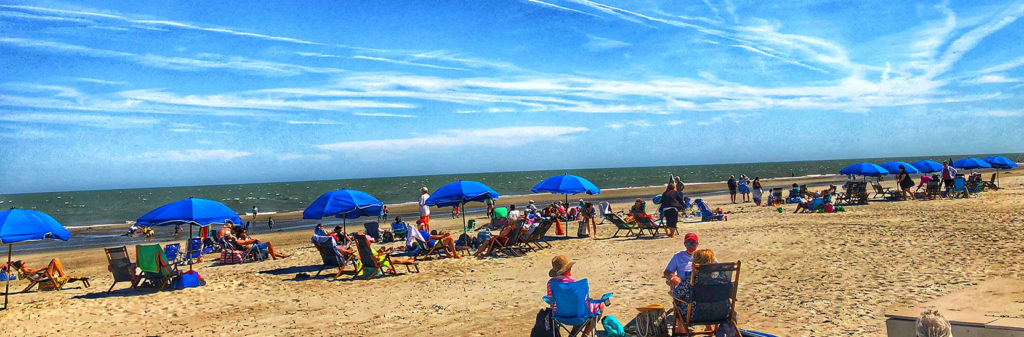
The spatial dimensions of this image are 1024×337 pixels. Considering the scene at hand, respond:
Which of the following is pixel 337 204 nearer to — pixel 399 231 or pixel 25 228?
pixel 25 228

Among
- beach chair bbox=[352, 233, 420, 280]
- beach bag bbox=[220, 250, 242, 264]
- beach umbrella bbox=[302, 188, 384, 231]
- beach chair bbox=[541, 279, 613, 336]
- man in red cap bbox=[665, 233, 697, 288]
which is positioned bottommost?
beach bag bbox=[220, 250, 242, 264]

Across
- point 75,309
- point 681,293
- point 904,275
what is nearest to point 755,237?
point 904,275

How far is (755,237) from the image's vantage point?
488 inches

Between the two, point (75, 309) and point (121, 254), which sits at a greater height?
point (121, 254)

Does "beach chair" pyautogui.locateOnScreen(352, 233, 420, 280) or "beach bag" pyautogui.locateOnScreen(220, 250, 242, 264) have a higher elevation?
"beach chair" pyautogui.locateOnScreen(352, 233, 420, 280)

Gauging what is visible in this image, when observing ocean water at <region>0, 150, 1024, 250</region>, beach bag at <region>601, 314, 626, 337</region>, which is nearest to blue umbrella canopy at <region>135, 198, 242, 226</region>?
beach bag at <region>601, 314, 626, 337</region>

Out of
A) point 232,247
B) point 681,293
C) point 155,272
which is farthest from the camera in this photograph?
point 232,247

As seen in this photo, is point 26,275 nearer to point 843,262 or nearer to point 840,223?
point 843,262

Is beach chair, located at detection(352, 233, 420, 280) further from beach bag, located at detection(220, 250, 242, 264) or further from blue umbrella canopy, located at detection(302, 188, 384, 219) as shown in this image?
beach bag, located at detection(220, 250, 242, 264)

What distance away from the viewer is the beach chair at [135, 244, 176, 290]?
945 cm

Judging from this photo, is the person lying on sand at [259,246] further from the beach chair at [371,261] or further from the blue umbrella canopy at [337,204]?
the beach chair at [371,261]

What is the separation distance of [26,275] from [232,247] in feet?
12.3

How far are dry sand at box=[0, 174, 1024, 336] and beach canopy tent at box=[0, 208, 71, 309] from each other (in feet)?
3.55

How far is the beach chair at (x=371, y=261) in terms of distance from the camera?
10.1 metres
